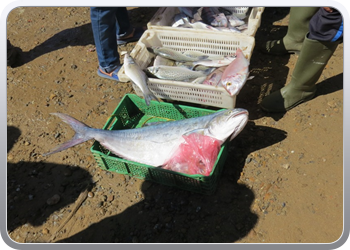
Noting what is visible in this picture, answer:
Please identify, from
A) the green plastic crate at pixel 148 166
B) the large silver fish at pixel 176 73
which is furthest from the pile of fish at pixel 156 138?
the large silver fish at pixel 176 73

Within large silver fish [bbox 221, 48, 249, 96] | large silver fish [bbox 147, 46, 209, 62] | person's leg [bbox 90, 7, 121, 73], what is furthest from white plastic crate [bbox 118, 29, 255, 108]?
person's leg [bbox 90, 7, 121, 73]

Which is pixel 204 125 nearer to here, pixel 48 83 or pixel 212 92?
pixel 212 92

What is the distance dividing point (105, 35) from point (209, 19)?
155 cm

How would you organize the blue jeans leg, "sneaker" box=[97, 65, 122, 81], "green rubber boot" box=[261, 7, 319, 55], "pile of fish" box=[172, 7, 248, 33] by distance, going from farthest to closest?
1. "sneaker" box=[97, 65, 122, 81]
2. "pile of fish" box=[172, 7, 248, 33]
3. "green rubber boot" box=[261, 7, 319, 55]
4. the blue jeans leg

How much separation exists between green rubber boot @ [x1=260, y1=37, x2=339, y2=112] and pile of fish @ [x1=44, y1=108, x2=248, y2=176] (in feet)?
3.31

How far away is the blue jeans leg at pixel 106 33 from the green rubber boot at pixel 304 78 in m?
2.24

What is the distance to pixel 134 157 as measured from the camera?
345 centimetres

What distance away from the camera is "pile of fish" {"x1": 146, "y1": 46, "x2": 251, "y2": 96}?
352cm

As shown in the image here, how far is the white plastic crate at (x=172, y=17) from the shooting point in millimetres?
4105

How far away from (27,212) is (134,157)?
4.34 ft

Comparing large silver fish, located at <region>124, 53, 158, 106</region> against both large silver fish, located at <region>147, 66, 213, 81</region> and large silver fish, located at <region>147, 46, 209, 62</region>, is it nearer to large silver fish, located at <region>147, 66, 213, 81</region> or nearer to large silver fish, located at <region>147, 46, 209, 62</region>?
large silver fish, located at <region>147, 66, 213, 81</region>

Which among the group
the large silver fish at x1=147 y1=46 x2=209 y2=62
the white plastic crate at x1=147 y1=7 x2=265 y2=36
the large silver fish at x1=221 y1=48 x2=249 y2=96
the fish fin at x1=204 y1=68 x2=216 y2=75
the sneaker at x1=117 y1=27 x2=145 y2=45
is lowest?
the sneaker at x1=117 y1=27 x2=145 y2=45

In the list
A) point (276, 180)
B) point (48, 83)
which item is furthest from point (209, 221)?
point (48, 83)

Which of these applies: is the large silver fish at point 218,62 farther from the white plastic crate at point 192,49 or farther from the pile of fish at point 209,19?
the pile of fish at point 209,19
